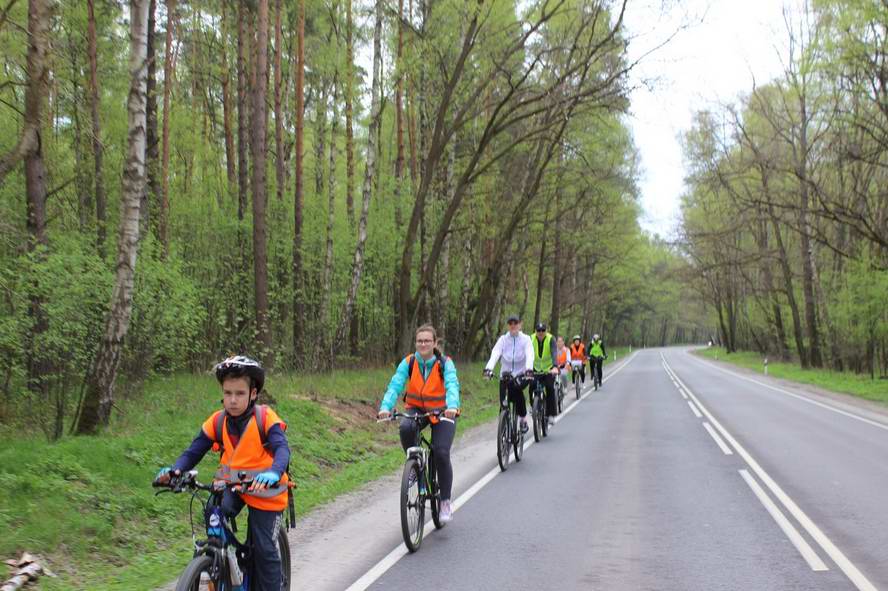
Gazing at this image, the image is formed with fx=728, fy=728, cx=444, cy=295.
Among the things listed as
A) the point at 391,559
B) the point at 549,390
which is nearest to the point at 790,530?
the point at 391,559

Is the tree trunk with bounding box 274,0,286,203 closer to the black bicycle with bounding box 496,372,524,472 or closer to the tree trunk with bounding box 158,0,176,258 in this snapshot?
the tree trunk with bounding box 158,0,176,258

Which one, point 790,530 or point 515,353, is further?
point 515,353

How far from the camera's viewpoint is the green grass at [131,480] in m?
5.95

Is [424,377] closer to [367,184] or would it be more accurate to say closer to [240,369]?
[240,369]

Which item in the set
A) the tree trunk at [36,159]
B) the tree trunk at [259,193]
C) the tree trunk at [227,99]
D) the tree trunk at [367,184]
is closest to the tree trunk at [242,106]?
the tree trunk at [227,99]

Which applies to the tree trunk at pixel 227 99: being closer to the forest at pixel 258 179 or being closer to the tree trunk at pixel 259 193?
the forest at pixel 258 179

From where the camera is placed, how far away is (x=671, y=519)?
7332 mm

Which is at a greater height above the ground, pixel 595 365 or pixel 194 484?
pixel 595 365

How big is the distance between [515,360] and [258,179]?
7.11 m

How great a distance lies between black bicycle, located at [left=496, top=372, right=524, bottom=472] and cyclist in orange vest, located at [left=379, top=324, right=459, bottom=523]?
3.17 m

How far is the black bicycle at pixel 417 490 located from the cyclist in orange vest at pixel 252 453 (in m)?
2.06

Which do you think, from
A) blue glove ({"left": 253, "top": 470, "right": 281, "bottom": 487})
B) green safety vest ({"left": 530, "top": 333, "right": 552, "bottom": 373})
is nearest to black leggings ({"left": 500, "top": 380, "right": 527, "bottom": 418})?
green safety vest ({"left": 530, "top": 333, "right": 552, "bottom": 373})

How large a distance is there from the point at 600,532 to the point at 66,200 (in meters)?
16.0

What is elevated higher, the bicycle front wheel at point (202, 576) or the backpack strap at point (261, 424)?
the backpack strap at point (261, 424)
